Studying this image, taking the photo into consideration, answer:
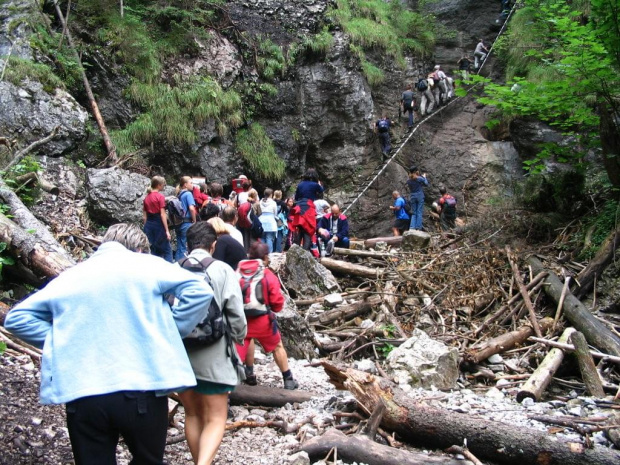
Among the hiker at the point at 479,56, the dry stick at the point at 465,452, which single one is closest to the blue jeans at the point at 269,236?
the dry stick at the point at 465,452

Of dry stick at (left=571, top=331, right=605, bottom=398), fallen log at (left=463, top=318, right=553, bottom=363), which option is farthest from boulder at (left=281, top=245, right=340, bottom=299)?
dry stick at (left=571, top=331, right=605, bottom=398)

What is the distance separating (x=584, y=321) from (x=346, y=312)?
11.5 feet

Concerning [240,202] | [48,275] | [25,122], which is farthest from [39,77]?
→ [48,275]

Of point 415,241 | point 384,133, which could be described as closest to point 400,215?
point 415,241

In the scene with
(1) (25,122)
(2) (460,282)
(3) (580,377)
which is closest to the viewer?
(3) (580,377)

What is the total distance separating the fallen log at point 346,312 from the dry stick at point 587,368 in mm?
3370

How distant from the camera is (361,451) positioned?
399cm

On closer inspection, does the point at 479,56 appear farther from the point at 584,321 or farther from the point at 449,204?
the point at 584,321

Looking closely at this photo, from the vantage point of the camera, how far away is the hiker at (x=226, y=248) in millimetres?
5457

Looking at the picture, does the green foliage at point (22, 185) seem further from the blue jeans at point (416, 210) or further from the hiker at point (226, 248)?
the blue jeans at point (416, 210)

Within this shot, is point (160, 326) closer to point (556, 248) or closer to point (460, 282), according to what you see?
point (460, 282)

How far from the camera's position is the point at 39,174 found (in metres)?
10.3

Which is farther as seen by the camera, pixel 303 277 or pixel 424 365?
pixel 303 277

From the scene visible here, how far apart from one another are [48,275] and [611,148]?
29.7 feet
